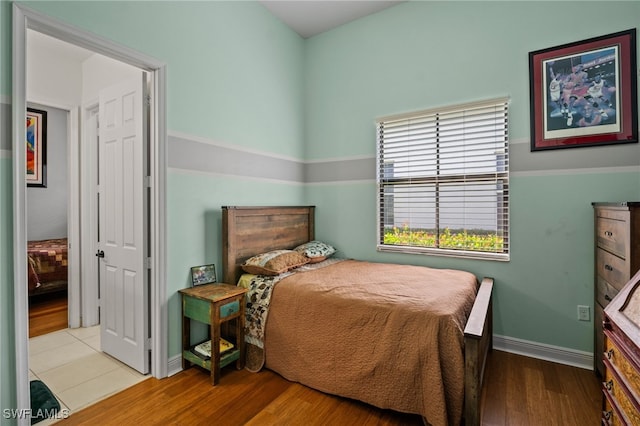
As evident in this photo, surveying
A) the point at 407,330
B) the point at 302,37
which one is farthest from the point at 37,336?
the point at 302,37

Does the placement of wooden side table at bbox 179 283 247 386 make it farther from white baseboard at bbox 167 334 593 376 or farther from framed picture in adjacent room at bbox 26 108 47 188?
framed picture in adjacent room at bbox 26 108 47 188

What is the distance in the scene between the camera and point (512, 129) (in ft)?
8.65

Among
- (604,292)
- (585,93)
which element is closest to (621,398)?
(604,292)

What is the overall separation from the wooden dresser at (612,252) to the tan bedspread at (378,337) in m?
0.82

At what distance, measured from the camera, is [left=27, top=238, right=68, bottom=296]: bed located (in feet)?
12.5

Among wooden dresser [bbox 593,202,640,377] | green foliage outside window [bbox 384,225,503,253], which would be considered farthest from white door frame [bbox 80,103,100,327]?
wooden dresser [bbox 593,202,640,377]

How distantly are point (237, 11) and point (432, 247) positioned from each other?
115 inches

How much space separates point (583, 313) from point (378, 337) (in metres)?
1.79

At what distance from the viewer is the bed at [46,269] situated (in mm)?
3818

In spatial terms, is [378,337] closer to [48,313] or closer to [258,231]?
[258,231]

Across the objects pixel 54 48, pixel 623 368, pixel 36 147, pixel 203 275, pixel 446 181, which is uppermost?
pixel 54 48

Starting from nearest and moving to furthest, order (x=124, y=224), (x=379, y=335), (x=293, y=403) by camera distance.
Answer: (x=379, y=335), (x=293, y=403), (x=124, y=224)

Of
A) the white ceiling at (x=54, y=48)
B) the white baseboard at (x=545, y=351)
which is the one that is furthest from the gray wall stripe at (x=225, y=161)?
the white baseboard at (x=545, y=351)

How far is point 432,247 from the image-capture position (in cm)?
306
